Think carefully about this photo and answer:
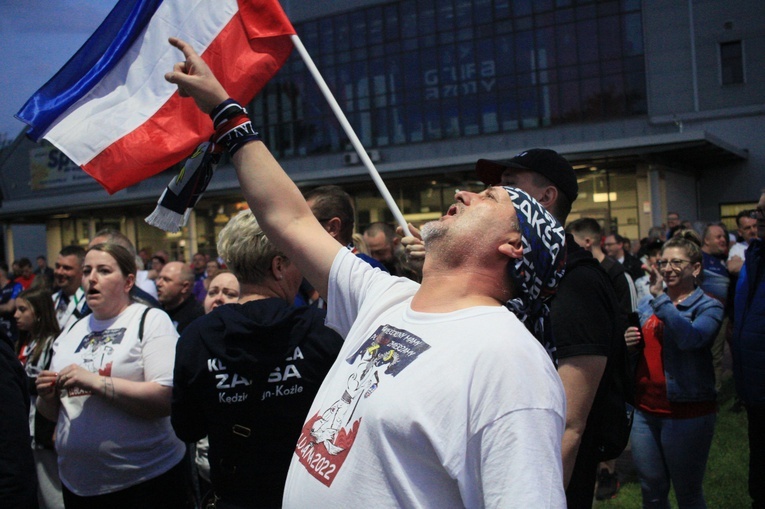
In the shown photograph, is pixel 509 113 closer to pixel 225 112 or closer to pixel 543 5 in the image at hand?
pixel 543 5

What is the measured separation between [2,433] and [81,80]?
169cm

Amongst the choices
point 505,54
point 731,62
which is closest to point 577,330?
point 731,62

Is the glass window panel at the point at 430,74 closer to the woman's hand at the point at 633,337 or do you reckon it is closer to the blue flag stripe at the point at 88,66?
the woman's hand at the point at 633,337

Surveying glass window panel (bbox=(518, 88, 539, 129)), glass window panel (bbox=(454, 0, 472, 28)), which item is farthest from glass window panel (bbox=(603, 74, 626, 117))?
glass window panel (bbox=(454, 0, 472, 28))

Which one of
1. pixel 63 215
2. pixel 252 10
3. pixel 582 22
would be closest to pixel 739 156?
pixel 582 22

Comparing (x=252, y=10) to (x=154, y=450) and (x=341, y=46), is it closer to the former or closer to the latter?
(x=154, y=450)

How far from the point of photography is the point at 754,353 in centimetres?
411

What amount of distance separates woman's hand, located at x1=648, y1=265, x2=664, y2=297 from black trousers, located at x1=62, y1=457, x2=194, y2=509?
133 inches

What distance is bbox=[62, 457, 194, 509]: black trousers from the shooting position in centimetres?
349

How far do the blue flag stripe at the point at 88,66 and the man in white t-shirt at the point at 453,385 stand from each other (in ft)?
6.35

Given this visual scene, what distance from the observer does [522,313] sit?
6.22ft

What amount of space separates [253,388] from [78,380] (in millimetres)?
1279

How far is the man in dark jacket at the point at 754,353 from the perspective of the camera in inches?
159

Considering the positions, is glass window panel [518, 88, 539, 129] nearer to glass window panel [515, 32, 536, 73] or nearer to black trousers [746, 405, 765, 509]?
glass window panel [515, 32, 536, 73]
